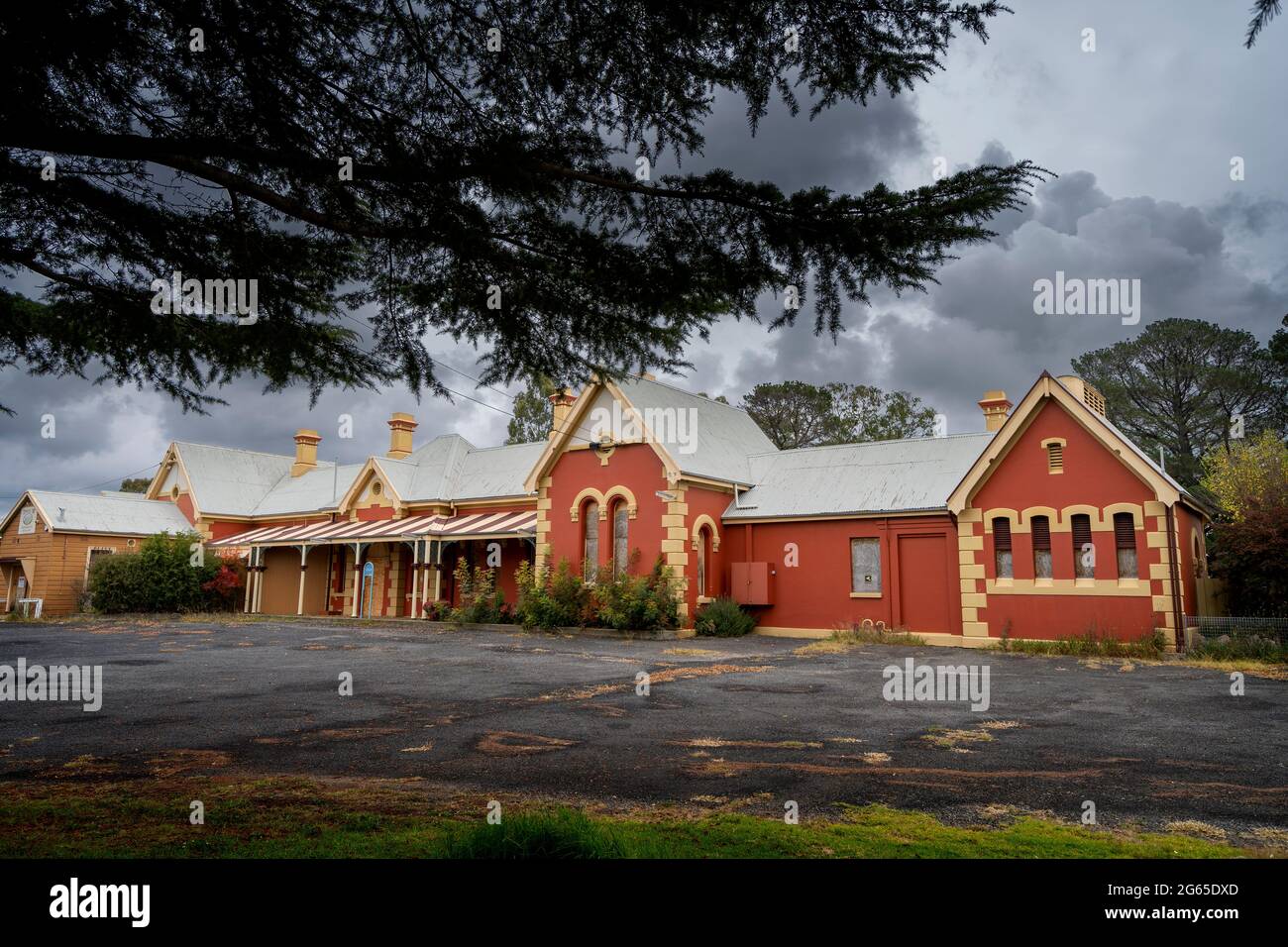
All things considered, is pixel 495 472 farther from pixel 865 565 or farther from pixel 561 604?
pixel 865 565

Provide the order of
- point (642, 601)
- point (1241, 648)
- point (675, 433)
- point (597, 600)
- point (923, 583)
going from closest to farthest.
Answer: point (1241, 648) → point (923, 583) → point (642, 601) → point (597, 600) → point (675, 433)

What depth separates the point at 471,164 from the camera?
4.90 metres

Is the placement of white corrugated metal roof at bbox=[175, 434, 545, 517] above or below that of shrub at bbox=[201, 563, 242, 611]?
above

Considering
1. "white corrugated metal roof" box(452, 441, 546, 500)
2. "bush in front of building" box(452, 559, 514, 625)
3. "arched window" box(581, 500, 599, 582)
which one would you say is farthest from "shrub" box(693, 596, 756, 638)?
"white corrugated metal roof" box(452, 441, 546, 500)

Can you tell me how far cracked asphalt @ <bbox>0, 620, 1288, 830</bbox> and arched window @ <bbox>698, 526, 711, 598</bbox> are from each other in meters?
8.16

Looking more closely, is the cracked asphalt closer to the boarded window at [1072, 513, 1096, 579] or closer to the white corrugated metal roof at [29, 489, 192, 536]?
the boarded window at [1072, 513, 1096, 579]

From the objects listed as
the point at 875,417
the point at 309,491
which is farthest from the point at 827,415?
the point at 309,491

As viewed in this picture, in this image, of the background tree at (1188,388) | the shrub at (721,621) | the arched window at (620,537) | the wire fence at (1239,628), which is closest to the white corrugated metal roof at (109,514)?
the arched window at (620,537)

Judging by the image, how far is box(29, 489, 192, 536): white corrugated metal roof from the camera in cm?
3116

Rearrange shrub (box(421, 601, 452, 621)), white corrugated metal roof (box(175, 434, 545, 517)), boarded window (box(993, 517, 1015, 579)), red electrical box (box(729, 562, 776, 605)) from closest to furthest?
1. boarded window (box(993, 517, 1015, 579))
2. red electrical box (box(729, 562, 776, 605))
3. shrub (box(421, 601, 452, 621))
4. white corrugated metal roof (box(175, 434, 545, 517))

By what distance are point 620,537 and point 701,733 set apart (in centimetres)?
1541

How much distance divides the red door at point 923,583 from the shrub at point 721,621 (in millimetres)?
4118
